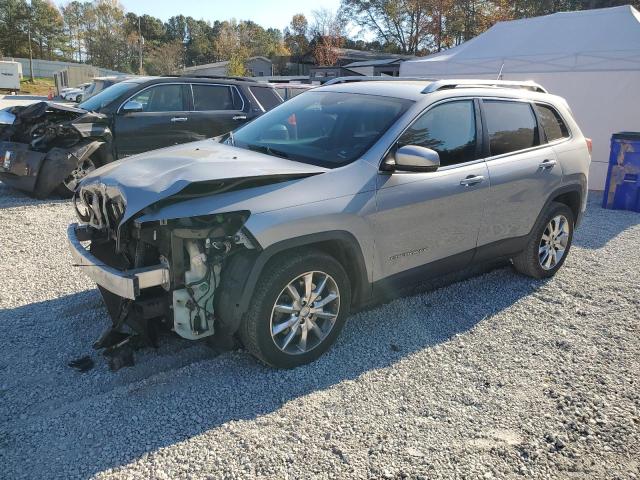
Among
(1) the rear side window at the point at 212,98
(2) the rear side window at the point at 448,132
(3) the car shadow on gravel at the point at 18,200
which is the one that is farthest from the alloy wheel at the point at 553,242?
(3) the car shadow on gravel at the point at 18,200

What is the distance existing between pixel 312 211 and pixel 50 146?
6091 mm

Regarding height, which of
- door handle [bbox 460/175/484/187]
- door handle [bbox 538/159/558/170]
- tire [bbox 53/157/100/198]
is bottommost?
tire [bbox 53/157/100/198]

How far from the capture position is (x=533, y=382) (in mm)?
3576

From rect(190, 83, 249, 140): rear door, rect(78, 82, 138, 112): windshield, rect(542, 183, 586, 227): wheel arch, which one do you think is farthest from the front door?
rect(78, 82, 138, 112): windshield

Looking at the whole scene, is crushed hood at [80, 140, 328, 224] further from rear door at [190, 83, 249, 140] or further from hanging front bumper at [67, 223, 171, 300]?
rear door at [190, 83, 249, 140]

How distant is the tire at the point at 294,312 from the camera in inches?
128

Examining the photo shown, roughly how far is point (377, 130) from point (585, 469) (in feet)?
8.09

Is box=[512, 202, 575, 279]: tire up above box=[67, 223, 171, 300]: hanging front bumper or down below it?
below

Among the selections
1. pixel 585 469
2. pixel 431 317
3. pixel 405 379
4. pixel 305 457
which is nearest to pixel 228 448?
pixel 305 457

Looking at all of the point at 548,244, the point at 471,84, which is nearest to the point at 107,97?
the point at 471,84

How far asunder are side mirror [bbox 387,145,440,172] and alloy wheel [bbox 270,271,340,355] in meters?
0.92

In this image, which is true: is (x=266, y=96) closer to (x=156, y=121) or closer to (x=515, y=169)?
(x=156, y=121)

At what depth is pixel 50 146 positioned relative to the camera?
309 inches

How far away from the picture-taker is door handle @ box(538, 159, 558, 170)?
15.9ft
